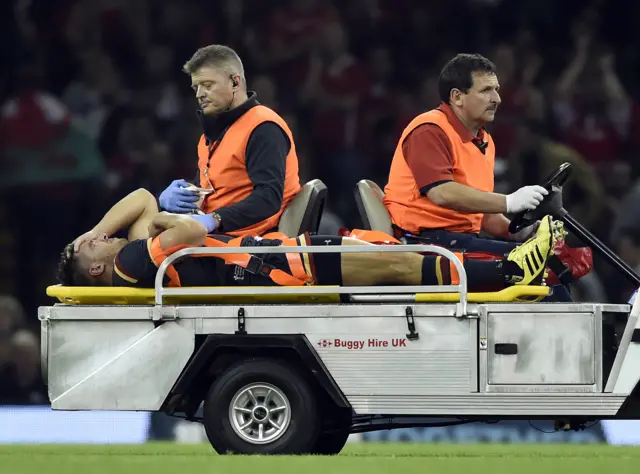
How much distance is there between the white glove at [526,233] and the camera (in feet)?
31.0

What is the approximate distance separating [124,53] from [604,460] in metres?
6.51

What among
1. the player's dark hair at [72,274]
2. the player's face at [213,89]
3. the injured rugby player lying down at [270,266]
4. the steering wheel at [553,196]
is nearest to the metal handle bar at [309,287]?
the injured rugby player lying down at [270,266]

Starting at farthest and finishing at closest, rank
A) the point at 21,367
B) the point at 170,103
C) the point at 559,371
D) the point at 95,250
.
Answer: the point at 170,103, the point at 21,367, the point at 95,250, the point at 559,371

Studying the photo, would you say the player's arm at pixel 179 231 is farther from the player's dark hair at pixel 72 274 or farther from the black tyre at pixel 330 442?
the black tyre at pixel 330 442

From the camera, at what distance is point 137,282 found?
8.97m

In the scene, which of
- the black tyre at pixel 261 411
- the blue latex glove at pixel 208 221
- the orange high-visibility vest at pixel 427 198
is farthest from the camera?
the orange high-visibility vest at pixel 427 198

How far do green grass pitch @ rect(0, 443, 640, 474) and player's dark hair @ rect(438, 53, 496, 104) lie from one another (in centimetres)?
200

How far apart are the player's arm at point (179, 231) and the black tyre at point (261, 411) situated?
680 mm

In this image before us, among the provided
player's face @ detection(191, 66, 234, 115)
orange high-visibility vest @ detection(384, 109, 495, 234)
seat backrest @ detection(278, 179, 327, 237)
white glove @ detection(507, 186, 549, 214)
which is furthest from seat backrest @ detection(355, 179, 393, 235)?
player's face @ detection(191, 66, 234, 115)

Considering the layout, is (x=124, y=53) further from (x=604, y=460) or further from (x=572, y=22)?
(x=604, y=460)

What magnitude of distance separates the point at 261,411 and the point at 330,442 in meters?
0.71

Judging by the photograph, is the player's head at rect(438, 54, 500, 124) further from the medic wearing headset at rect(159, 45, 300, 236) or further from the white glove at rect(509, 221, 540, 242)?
the medic wearing headset at rect(159, 45, 300, 236)

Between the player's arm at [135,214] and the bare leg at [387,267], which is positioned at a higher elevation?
the player's arm at [135,214]

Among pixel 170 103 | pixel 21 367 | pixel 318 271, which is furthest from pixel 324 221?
pixel 318 271
